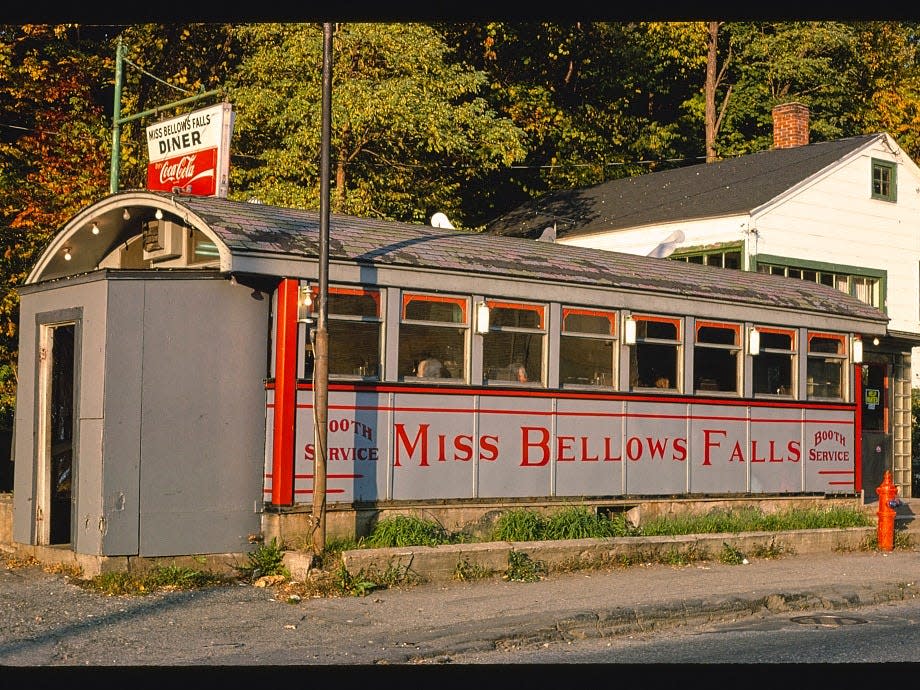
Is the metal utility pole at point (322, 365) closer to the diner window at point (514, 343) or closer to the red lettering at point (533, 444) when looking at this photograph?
the diner window at point (514, 343)

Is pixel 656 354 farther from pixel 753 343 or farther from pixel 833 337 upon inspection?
pixel 833 337

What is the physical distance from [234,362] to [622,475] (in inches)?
205

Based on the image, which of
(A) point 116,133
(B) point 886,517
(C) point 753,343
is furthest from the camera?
(A) point 116,133

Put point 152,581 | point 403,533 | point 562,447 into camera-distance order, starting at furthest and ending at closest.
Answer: point 562,447
point 403,533
point 152,581

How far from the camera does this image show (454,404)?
43.6 ft

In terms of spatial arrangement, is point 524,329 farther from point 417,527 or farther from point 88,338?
point 88,338

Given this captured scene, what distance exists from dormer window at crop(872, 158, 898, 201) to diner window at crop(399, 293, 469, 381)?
58.5ft

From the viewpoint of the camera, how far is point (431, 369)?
1329cm

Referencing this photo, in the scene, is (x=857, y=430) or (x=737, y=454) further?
(x=857, y=430)

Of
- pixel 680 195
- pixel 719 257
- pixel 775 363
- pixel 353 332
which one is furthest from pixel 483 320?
pixel 680 195

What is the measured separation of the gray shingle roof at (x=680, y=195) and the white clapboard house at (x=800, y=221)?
5cm

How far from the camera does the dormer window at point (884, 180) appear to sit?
28.3 meters

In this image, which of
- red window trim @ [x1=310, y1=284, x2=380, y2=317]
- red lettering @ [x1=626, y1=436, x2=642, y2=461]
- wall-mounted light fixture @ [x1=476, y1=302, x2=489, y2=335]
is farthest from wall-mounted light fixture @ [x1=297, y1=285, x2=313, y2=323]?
red lettering @ [x1=626, y1=436, x2=642, y2=461]

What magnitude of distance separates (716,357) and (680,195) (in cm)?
1382
